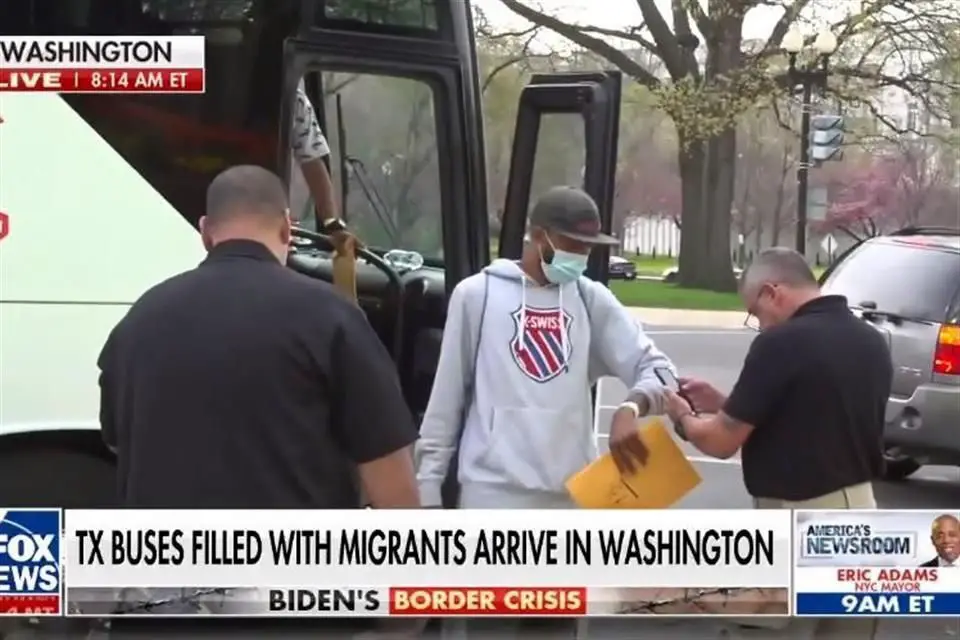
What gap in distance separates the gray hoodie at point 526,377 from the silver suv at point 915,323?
572mm

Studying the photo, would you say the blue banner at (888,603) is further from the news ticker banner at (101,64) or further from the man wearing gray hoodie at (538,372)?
the news ticker banner at (101,64)

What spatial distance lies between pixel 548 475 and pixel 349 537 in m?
0.52

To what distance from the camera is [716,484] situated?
3.43 meters

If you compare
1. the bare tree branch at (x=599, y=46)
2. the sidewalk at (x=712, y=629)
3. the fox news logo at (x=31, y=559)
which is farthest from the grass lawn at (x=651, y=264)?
the fox news logo at (x=31, y=559)

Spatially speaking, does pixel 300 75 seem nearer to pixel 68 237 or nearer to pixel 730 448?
pixel 68 237

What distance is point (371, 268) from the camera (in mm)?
3465

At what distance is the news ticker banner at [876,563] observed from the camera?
11.2 ft

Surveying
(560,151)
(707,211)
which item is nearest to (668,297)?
(707,211)

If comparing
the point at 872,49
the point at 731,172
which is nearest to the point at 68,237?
the point at 731,172

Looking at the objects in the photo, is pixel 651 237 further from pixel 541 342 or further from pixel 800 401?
pixel 800 401

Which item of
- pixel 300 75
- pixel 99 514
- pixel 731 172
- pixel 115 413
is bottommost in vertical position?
pixel 99 514

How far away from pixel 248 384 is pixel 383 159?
0.92m

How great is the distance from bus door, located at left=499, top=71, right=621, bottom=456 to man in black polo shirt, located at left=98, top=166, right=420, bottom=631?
714 mm

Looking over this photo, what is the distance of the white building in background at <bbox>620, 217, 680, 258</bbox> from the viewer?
10.8 feet
